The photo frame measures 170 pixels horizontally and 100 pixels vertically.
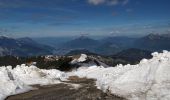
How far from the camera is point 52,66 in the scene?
16475 cm

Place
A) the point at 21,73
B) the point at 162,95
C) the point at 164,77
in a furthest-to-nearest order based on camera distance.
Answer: the point at 21,73 < the point at 164,77 < the point at 162,95

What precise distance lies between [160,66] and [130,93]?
4.89 meters

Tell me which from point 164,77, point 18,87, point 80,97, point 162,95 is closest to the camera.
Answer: point 162,95

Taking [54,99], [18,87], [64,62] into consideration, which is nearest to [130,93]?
[54,99]

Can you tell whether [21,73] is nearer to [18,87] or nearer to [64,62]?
[18,87]

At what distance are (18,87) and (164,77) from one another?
76.4 ft

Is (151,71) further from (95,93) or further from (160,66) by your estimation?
(95,93)

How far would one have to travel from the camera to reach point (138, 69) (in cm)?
3962

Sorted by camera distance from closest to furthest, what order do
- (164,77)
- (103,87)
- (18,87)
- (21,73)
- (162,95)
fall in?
1. (162,95)
2. (164,77)
3. (103,87)
4. (18,87)
5. (21,73)

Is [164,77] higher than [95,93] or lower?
higher

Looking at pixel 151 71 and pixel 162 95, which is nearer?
pixel 162 95

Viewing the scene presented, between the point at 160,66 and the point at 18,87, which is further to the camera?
the point at 18,87

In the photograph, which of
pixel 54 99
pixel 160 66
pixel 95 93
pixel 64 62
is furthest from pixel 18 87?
pixel 64 62

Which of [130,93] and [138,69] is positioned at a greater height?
[138,69]
